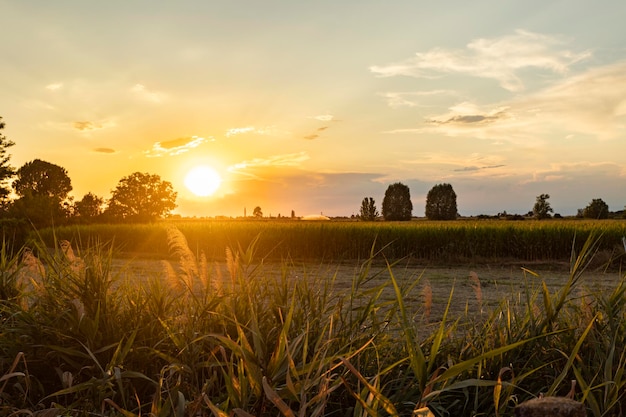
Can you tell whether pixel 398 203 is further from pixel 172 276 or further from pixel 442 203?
pixel 172 276

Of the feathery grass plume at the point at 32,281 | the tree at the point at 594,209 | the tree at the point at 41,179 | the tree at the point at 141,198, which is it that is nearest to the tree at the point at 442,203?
the tree at the point at 594,209

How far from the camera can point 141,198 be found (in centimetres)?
6262

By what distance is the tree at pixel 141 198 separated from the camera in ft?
200

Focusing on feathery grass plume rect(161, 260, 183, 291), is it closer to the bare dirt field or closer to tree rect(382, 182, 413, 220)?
the bare dirt field

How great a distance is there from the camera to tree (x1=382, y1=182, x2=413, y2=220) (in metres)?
63.8

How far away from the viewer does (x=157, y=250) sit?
25.8m

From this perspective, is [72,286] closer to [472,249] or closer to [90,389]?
[90,389]

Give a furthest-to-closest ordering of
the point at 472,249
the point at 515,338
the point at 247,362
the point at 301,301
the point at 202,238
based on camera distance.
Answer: the point at 202,238, the point at 472,249, the point at 301,301, the point at 515,338, the point at 247,362

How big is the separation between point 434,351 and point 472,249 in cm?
2016

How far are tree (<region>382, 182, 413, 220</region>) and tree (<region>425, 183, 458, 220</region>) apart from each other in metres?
2.56

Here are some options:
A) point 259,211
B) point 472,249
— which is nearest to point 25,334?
point 472,249

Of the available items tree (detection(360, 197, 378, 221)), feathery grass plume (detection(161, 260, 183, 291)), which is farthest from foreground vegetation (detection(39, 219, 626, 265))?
tree (detection(360, 197, 378, 221))

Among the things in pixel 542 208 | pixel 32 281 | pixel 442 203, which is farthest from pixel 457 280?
pixel 442 203

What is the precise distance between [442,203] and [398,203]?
5.31 metres
